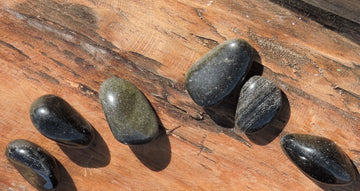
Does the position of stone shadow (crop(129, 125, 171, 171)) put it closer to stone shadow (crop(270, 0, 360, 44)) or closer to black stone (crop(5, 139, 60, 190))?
black stone (crop(5, 139, 60, 190))

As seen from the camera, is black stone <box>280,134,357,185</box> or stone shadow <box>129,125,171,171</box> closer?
black stone <box>280,134,357,185</box>

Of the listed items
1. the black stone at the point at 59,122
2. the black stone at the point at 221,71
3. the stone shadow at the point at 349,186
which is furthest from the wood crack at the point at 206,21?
the stone shadow at the point at 349,186

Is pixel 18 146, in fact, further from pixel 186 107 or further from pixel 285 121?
pixel 285 121

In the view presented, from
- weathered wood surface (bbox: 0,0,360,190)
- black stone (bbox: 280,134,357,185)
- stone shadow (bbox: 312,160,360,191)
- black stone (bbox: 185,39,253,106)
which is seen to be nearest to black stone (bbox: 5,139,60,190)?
weathered wood surface (bbox: 0,0,360,190)

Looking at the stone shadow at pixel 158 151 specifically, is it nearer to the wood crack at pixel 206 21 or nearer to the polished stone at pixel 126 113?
the polished stone at pixel 126 113

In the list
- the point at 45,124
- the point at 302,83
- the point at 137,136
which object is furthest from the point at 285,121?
the point at 45,124
